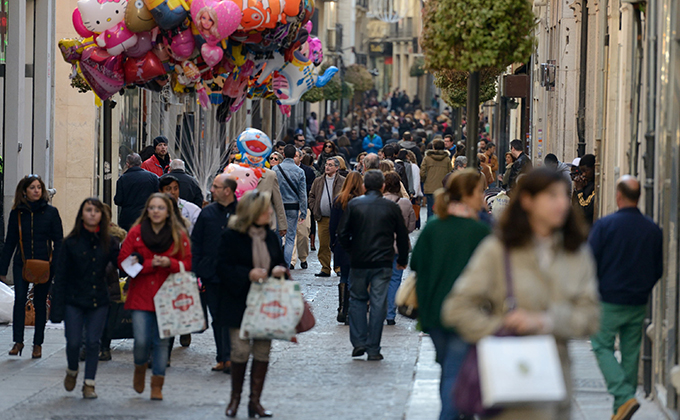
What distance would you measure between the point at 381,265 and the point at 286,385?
61.1 inches

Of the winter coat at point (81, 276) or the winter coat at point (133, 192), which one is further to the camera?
the winter coat at point (133, 192)

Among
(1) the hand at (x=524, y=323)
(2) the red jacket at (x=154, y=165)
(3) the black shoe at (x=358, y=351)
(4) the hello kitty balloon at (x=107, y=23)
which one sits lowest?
(3) the black shoe at (x=358, y=351)

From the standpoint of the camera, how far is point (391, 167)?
14805 millimetres

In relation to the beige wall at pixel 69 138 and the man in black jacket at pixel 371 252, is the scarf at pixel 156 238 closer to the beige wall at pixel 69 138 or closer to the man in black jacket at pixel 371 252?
the man in black jacket at pixel 371 252

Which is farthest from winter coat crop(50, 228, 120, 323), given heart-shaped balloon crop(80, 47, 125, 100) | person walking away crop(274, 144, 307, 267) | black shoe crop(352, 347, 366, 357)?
person walking away crop(274, 144, 307, 267)

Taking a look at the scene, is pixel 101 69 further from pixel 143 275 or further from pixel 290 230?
pixel 143 275

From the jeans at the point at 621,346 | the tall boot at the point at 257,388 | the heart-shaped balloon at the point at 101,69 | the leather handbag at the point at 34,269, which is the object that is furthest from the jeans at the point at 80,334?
the heart-shaped balloon at the point at 101,69

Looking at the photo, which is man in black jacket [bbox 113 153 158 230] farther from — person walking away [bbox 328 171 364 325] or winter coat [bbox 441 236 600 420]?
winter coat [bbox 441 236 600 420]

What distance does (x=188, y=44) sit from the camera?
14.2 meters

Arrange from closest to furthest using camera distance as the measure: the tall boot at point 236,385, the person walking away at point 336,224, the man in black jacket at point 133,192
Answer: the tall boot at point 236,385 → the person walking away at point 336,224 → the man in black jacket at point 133,192

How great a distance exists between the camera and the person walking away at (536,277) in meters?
4.86

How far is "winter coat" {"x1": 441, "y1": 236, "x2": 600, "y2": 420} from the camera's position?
4.89 m

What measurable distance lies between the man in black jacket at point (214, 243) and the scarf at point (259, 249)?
1552 mm

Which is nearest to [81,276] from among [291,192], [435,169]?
[291,192]
